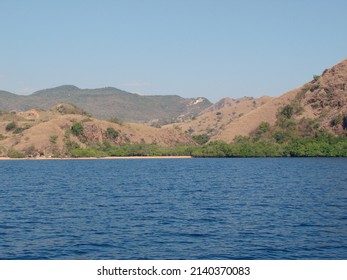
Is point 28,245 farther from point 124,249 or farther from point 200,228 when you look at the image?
point 200,228

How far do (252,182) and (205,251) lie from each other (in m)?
62.5

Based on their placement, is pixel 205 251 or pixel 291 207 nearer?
pixel 205 251

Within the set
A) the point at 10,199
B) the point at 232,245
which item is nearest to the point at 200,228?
the point at 232,245

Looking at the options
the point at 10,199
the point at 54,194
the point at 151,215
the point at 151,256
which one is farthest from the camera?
the point at 54,194

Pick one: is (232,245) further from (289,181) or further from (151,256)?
(289,181)

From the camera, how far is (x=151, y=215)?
57.3m

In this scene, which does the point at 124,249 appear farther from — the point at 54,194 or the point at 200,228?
the point at 54,194

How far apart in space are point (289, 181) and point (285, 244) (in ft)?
202
